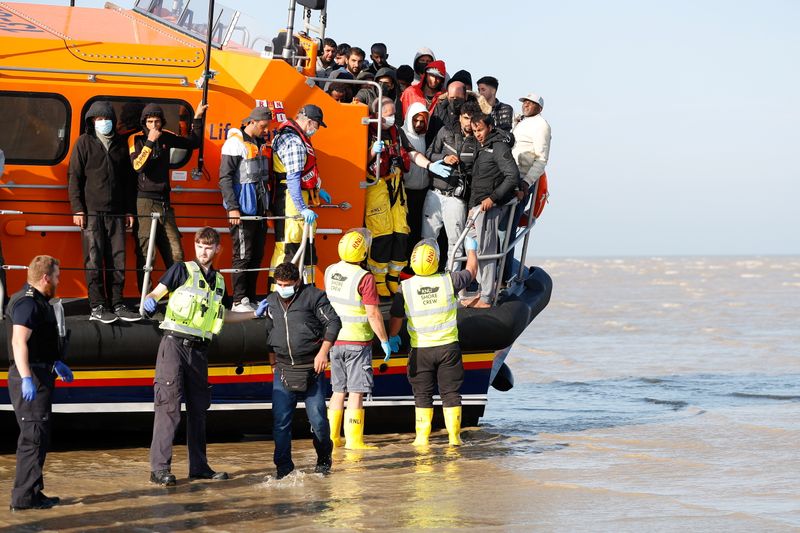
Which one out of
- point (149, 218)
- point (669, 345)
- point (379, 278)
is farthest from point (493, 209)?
point (669, 345)

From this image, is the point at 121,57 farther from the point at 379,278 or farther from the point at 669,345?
the point at 669,345

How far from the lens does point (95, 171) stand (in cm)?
809

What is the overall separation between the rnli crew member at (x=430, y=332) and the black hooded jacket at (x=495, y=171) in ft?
2.79

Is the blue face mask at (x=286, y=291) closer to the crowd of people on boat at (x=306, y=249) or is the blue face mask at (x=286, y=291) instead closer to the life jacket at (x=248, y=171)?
the crowd of people on boat at (x=306, y=249)

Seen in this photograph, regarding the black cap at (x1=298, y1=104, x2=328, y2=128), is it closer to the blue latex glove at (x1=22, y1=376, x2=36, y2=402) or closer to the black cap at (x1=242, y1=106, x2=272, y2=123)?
the black cap at (x1=242, y1=106, x2=272, y2=123)

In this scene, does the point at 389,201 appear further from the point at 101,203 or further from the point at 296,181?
the point at 101,203

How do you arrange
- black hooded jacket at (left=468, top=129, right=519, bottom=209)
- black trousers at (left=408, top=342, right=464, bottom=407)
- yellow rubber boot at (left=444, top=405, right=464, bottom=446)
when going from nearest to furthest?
black trousers at (left=408, top=342, right=464, bottom=407) → yellow rubber boot at (left=444, top=405, right=464, bottom=446) → black hooded jacket at (left=468, top=129, right=519, bottom=209)

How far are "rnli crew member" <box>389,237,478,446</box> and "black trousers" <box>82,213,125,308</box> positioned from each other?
1922mm

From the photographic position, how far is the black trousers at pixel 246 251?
848 cm

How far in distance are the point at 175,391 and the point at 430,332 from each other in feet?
6.79

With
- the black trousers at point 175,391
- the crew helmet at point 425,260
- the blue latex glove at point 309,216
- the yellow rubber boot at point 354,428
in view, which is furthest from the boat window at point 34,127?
the yellow rubber boot at point 354,428

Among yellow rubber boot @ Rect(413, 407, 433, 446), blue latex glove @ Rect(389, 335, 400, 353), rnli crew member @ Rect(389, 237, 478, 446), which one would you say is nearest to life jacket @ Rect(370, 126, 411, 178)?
rnli crew member @ Rect(389, 237, 478, 446)

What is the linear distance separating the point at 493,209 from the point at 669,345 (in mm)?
9596

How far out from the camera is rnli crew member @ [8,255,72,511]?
6352 mm
